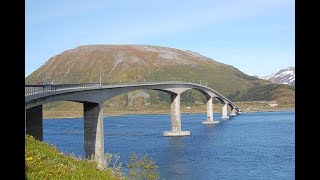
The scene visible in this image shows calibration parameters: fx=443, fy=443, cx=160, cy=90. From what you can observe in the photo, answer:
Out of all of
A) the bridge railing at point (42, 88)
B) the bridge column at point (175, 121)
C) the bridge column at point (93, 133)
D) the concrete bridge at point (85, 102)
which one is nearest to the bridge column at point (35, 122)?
the concrete bridge at point (85, 102)

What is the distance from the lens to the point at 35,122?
47844mm

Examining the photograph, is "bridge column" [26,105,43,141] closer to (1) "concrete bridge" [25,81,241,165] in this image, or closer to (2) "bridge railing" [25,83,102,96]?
(1) "concrete bridge" [25,81,241,165]

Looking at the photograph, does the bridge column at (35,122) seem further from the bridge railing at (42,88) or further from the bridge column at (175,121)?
the bridge column at (175,121)

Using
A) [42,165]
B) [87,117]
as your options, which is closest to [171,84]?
[87,117]

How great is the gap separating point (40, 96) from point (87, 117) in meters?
19.5

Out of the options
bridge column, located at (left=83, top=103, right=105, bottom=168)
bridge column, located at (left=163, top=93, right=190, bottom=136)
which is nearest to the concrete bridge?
bridge column, located at (left=83, top=103, right=105, bottom=168)

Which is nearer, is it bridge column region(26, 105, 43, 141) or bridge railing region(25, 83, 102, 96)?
bridge railing region(25, 83, 102, 96)

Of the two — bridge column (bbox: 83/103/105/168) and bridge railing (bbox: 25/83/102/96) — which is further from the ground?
bridge railing (bbox: 25/83/102/96)

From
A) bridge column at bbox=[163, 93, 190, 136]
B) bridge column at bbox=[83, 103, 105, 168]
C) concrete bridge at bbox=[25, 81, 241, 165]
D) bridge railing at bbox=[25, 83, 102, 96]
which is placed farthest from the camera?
bridge column at bbox=[163, 93, 190, 136]

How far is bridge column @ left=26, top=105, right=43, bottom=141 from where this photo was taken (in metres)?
46.8
